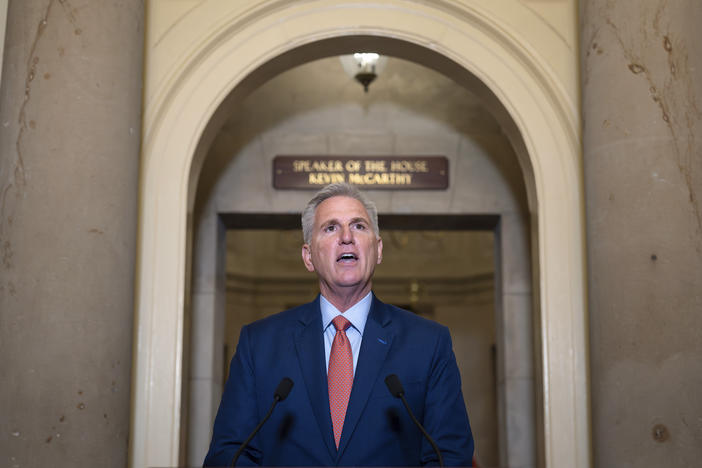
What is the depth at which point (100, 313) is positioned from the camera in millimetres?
3355

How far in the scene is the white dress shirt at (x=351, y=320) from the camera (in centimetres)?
253

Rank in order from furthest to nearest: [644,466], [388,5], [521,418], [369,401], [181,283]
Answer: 1. [521,418]
2. [388,5]
3. [181,283]
4. [644,466]
5. [369,401]

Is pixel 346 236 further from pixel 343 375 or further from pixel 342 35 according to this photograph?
pixel 342 35

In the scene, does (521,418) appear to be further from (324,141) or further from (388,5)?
(388,5)

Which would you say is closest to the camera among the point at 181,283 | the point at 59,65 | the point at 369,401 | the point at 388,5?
the point at 369,401

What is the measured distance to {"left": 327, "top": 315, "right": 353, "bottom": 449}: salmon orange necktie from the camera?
237 cm

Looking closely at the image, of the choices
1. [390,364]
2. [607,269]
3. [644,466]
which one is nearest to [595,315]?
[607,269]

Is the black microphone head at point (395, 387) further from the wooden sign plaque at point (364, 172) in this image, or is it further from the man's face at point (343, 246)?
the wooden sign plaque at point (364, 172)

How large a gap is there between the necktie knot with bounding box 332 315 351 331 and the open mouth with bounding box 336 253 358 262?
0.18 meters

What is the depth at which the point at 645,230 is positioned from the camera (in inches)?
132

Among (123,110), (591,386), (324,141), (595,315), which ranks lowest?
(591,386)

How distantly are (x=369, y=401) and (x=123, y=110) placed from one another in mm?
1961

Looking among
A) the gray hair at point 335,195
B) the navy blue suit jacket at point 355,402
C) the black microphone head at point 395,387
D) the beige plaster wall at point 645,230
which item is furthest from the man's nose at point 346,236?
the beige plaster wall at point 645,230

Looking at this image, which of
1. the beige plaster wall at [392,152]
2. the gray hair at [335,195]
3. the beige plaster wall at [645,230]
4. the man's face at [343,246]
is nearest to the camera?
the man's face at [343,246]
